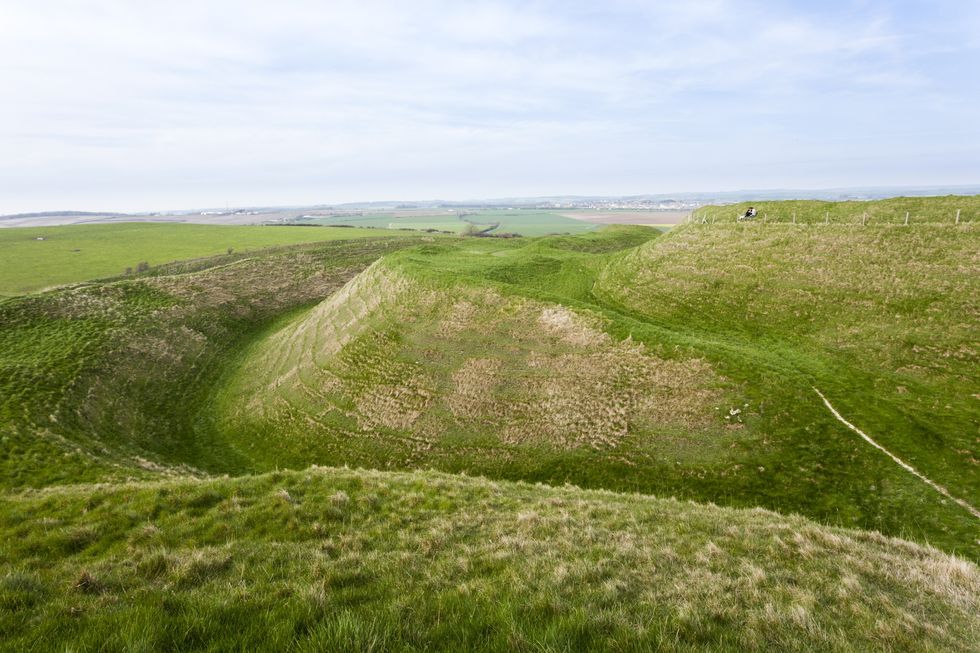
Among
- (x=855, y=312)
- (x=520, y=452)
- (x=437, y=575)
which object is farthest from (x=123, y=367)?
(x=855, y=312)

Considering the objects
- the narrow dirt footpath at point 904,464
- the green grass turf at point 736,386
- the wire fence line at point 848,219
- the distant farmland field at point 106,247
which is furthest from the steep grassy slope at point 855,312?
the distant farmland field at point 106,247

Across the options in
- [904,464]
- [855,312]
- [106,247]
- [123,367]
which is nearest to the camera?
[904,464]

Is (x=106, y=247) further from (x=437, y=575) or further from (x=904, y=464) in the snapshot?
(x=904, y=464)

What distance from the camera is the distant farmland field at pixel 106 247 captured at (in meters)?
91.3

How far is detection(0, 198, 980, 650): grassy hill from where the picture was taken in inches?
266

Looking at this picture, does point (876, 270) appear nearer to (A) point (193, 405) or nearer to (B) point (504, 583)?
(B) point (504, 583)

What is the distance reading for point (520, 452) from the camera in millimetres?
24984

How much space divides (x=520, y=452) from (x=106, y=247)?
159104 millimetres

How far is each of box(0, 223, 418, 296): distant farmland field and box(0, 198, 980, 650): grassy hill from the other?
5834 centimetres

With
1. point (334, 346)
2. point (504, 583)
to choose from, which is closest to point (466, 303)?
point (334, 346)

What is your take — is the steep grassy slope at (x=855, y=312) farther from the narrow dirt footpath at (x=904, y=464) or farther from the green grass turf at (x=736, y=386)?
the narrow dirt footpath at (x=904, y=464)

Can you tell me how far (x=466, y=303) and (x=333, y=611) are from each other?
31.0 meters

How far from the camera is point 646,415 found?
24.9 meters

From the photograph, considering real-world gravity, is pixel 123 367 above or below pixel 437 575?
below
